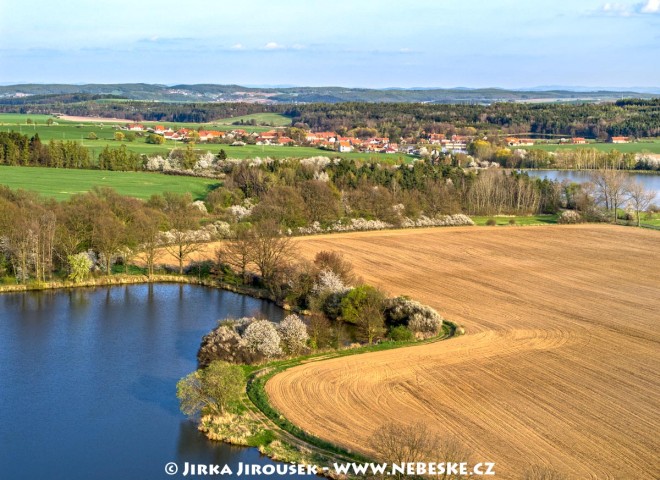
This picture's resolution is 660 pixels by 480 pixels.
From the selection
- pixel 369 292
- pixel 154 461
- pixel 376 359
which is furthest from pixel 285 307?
pixel 154 461

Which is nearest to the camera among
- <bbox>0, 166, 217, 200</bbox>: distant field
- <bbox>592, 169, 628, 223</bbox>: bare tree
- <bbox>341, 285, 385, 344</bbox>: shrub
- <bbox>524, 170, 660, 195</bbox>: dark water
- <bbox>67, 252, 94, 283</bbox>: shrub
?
<bbox>341, 285, 385, 344</bbox>: shrub

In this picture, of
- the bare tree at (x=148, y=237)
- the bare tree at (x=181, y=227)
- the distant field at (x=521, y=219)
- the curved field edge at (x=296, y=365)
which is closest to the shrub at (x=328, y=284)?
the curved field edge at (x=296, y=365)

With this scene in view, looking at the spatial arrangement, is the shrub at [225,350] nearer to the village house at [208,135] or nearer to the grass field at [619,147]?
the village house at [208,135]

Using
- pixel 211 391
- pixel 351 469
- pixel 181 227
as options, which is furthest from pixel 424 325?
pixel 181 227

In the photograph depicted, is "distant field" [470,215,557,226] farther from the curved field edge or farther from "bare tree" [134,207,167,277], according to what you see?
the curved field edge

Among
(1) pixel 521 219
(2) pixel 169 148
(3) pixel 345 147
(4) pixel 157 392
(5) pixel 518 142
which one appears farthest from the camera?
(5) pixel 518 142

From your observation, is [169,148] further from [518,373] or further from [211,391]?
[211,391]

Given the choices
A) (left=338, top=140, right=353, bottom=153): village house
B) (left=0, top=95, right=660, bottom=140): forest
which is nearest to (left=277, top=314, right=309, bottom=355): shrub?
(left=338, top=140, right=353, bottom=153): village house

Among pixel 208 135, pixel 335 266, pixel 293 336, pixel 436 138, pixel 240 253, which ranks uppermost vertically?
pixel 436 138
